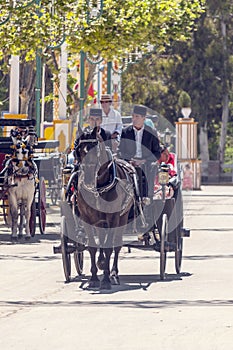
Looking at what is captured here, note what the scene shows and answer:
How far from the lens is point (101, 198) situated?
47.5 ft

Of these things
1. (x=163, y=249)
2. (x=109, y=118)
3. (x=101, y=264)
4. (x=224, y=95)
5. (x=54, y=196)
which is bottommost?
(x=101, y=264)

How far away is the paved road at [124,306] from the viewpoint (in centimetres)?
1031

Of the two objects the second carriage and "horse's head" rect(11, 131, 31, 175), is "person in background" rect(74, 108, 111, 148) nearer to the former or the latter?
"horse's head" rect(11, 131, 31, 175)

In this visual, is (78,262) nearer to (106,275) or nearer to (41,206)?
(106,275)

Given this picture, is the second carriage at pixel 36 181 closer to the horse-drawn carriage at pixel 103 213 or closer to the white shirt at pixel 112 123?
the white shirt at pixel 112 123

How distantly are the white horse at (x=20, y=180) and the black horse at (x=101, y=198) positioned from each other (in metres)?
7.70

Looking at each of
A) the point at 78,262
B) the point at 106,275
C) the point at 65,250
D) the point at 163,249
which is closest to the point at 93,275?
the point at 106,275

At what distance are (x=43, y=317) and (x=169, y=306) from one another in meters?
1.50

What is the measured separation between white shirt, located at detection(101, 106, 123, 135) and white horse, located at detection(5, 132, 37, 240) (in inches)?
Answer: 149

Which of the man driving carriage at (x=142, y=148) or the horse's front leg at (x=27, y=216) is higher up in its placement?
the man driving carriage at (x=142, y=148)

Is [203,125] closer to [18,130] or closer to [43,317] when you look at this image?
[18,130]

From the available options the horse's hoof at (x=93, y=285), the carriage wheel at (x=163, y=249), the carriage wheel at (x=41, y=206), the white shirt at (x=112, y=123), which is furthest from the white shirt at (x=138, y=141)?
the carriage wheel at (x=41, y=206)

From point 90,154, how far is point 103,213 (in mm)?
744

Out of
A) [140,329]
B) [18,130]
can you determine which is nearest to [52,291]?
[140,329]
